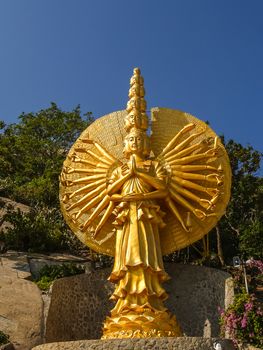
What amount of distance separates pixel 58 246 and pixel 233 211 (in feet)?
16.9

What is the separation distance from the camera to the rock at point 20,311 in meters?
8.30

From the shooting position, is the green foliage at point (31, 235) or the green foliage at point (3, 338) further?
the green foliage at point (31, 235)

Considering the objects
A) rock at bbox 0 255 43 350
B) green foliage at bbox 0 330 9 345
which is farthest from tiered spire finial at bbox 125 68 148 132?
green foliage at bbox 0 330 9 345

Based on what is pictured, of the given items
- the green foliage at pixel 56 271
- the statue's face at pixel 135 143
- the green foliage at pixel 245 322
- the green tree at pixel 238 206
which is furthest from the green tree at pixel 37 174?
the green foliage at pixel 245 322

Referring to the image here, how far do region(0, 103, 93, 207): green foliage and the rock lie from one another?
5.36 metres

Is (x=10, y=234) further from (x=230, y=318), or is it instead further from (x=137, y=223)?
(x=230, y=318)

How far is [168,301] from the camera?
31.5 ft

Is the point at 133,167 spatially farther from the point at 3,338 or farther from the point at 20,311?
the point at 3,338

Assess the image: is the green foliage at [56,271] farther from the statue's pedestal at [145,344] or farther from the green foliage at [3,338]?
the statue's pedestal at [145,344]

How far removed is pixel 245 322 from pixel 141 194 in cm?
263

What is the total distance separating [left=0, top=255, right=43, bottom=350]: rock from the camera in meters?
8.30

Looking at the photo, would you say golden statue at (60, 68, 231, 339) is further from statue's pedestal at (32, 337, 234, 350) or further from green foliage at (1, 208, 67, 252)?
green foliage at (1, 208, 67, 252)

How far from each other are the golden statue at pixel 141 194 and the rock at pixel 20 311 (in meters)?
1.17

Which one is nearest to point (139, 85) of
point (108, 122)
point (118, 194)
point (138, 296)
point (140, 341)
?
point (108, 122)
